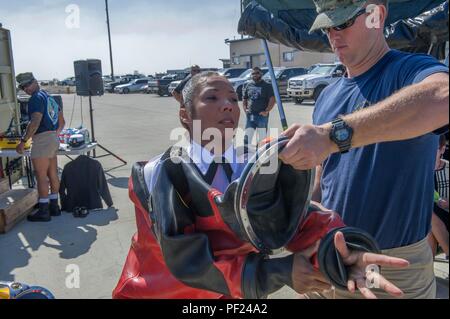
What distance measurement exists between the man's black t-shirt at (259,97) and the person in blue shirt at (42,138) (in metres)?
3.90

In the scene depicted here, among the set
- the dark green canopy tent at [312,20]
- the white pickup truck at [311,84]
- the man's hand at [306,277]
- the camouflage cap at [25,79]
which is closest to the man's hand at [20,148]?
the camouflage cap at [25,79]

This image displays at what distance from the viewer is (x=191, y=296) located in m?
1.38

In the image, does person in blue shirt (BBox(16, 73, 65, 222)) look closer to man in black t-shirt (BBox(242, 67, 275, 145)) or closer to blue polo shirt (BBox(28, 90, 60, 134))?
blue polo shirt (BBox(28, 90, 60, 134))

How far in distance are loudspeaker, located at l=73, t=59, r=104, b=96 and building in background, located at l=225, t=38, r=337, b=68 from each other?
2770cm

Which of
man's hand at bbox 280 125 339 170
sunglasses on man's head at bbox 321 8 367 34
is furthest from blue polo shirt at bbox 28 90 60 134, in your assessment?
man's hand at bbox 280 125 339 170

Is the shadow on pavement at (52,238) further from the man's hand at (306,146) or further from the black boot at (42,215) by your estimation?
the man's hand at (306,146)

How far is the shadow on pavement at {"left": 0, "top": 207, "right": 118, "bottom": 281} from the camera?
14.4ft

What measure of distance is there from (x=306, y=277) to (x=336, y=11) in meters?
1.19

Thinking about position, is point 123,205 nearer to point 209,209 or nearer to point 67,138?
point 67,138

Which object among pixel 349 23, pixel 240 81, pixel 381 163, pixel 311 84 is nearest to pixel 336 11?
pixel 349 23

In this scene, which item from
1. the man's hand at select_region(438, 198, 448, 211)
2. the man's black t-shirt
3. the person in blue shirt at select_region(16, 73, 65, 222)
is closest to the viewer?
the man's hand at select_region(438, 198, 448, 211)

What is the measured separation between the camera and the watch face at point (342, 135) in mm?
1262

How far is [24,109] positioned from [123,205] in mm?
4204

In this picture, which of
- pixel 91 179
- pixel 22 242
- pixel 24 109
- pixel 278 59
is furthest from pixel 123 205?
pixel 278 59
